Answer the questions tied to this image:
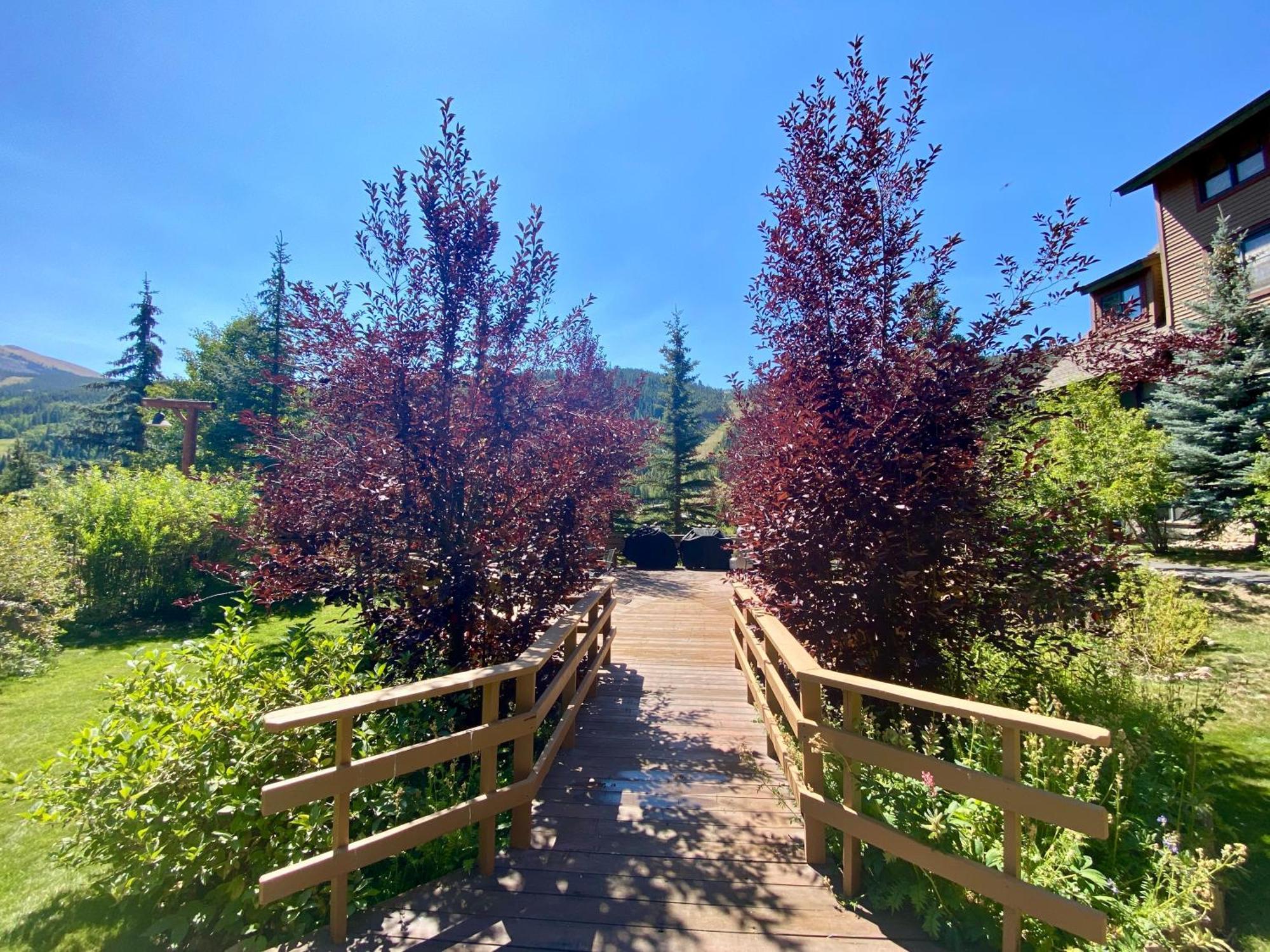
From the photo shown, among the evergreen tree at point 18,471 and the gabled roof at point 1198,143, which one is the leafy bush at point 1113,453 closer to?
the gabled roof at point 1198,143

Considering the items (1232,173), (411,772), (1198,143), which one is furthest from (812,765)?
(1232,173)

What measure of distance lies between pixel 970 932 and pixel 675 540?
536 inches

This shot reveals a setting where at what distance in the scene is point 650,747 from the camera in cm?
396

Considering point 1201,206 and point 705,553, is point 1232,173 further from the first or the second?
point 705,553

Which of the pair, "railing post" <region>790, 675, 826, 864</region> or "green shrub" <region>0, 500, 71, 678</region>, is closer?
"railing post" <region>790, 675, 826, 864</region>

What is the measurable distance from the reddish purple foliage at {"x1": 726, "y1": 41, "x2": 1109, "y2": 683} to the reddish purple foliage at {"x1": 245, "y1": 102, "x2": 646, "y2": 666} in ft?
4.89

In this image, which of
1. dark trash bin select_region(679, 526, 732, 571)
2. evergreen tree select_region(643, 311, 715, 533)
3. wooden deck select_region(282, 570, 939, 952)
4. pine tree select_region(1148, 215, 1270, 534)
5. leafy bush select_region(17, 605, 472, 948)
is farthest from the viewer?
evergreen tree select_region(643, 311, 715, 533)

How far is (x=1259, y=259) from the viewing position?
12.1 m

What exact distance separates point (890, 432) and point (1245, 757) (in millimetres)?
3244

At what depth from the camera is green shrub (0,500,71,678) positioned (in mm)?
5449

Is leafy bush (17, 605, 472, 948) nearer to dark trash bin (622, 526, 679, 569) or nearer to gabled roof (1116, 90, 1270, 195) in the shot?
dark trash bin (622, 526, 679, 569)

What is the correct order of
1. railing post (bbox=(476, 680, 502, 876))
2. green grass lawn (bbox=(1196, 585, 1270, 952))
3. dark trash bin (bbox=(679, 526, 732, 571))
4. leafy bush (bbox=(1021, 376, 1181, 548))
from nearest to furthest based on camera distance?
green grass lawn (bbox=(1196, 585, 1270, 952)) → railing post (bbox=(476, 680, 502, 876)) → leafy bush (bbox=(1021, 376, 1181, 548)) → dark trash bin (bbox=(679, 526, 732, 571))

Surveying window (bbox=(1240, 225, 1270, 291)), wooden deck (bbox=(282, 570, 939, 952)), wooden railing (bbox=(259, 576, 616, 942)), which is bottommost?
wooden deck (bbox=(282, 570, 939, 952))

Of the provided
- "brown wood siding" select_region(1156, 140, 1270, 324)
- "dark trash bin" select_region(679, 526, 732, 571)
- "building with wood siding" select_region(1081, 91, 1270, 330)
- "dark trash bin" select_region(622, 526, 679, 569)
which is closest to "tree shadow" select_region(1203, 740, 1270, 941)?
"dark trash bin" select_region(679, 526, 732, 571)
